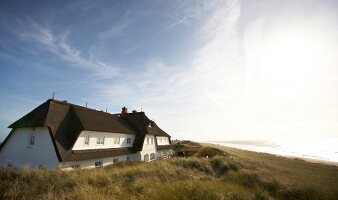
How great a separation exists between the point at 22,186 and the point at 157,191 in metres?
5.44

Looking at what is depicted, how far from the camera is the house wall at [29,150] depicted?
18016mm

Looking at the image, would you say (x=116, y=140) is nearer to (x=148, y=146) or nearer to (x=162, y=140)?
(x=148, y=146)

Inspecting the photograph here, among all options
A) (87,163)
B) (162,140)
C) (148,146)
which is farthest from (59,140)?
(162,140)

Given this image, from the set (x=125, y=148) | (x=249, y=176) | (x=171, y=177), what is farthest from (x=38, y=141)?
(x=249, y=176)

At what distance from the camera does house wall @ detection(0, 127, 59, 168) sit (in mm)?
18016

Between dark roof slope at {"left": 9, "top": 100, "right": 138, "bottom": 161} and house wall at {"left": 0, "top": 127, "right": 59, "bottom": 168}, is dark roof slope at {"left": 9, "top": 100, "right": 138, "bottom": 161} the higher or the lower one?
the higher one

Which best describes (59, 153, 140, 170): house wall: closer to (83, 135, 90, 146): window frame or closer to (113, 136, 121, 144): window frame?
(83, 135, 90, 146): window frame

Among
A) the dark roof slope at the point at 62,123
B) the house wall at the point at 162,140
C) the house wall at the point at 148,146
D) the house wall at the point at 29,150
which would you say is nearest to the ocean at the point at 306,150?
the house wall at the point at 162,140

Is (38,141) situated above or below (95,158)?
above

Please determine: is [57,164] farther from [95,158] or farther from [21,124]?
[21,124]

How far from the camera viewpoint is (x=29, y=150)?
19.1m

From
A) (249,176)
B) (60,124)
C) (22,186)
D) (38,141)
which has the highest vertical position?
(60,124)

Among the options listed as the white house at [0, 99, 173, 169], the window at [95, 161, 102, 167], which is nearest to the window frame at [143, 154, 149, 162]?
the white house at [0, 99, 173, 169]

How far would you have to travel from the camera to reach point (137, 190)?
821cm
